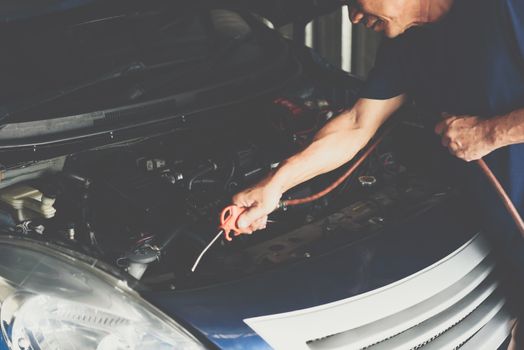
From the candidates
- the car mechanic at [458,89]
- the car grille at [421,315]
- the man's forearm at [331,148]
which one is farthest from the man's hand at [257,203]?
the car grille at [421,315]

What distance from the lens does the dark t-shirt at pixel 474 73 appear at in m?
1.45

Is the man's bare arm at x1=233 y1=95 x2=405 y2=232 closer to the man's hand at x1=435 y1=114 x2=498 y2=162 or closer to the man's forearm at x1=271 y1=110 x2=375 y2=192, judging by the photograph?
the man's forearm at x1=271 y1=110 x2=375 y2=192

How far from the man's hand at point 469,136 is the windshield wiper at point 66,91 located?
3.27 ft

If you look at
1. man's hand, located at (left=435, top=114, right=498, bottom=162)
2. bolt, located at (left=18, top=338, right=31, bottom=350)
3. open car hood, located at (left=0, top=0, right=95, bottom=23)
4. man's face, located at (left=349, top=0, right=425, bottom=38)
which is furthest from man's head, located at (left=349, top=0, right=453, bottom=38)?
bolt, located at (left=18, top=338, right=31, bottom=350)

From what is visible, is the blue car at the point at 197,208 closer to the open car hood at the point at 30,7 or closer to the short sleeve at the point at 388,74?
the open car hood at the point at 30,7

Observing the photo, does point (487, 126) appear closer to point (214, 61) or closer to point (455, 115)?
point (455, 115)

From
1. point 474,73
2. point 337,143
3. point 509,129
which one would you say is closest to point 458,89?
point 474,73

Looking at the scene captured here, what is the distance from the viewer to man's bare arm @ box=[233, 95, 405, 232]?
168 cm

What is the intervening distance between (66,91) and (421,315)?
1.18 meters

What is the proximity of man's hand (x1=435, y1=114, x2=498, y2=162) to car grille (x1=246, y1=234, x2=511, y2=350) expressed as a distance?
10.0 inches

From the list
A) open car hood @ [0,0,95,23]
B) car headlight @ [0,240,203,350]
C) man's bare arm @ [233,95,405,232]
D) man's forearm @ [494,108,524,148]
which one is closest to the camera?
car headlight @ [0,240,203,350]

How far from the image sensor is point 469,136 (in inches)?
58.8

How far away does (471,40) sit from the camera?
4.94ft

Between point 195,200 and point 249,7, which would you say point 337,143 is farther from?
Result: point 249,7
